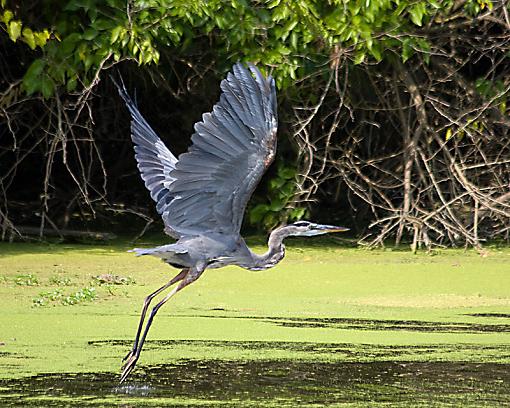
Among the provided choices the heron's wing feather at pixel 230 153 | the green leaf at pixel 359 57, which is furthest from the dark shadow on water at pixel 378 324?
the green leaf at pixel 359 57

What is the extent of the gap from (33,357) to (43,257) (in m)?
3.19

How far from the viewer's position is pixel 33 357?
15.7 ft

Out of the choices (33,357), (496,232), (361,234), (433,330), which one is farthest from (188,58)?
(33,357)

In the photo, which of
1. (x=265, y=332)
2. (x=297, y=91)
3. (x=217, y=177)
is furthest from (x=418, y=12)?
(x=217, y=177)

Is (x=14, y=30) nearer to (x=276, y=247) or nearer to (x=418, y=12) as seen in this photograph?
(x=418, y=12)

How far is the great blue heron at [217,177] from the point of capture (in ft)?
14.7

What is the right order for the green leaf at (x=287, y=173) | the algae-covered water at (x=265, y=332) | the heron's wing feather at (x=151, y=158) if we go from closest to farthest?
the algae-covered water at (x=265, y=332) → the heron's wing feather at (x=151, y=158) → the green leaf at (x=287, y=173)

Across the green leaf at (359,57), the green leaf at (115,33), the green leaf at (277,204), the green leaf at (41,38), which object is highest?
the green leaf at (41,38)

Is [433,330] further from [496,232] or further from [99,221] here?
[99,221]

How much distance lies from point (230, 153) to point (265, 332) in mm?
1198

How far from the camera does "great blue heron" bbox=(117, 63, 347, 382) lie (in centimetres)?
448

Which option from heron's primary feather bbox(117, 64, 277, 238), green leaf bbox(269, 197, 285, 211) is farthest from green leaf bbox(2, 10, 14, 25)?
heron's primary feather bbox(117, 64, 277, 238)

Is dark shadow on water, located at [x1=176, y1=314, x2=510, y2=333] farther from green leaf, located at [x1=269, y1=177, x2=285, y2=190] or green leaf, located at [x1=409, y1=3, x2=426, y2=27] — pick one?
green leaf, located at [x1=269, y1=177, x2=285, y2=190]

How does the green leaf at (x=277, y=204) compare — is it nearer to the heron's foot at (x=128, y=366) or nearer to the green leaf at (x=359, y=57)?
the green leaf at (x=359, y=57)
